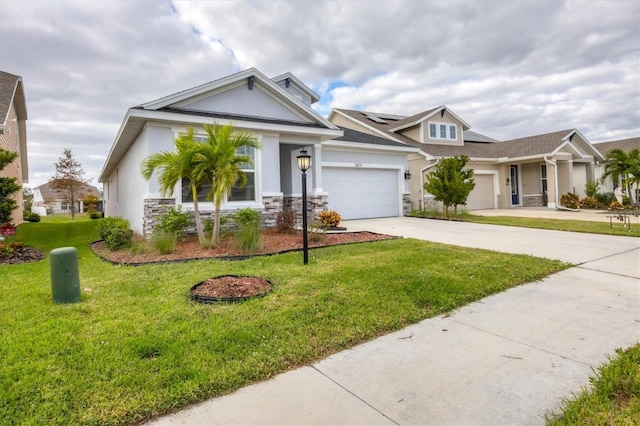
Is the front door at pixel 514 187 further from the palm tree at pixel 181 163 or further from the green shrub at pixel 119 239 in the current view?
the green shrub at pixel 119 239

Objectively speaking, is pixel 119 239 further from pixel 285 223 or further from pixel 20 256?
pixel 285 223

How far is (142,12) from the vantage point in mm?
9812

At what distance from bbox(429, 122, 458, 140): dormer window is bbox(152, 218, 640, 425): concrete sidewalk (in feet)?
57.8

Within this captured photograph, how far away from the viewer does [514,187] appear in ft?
73.7

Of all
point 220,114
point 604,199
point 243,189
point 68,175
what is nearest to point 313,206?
point 243,189

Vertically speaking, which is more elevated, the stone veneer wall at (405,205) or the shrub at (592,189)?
the shrub at (592,189)

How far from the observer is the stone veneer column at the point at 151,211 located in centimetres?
950

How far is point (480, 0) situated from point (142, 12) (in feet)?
32.3

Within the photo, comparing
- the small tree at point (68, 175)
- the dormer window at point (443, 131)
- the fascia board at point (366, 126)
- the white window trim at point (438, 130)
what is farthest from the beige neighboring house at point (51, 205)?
the dormer window at point (443, 131)

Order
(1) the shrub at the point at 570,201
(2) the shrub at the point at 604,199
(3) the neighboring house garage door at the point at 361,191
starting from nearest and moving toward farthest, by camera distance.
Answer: (3) the neighboring house garage door at the point at 361,191, (1) the shrub at the point at 570,201, (2) the shrub at the point at 604,199

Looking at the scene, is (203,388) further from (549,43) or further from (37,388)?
(549,43)

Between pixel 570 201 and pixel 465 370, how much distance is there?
21.4 meters

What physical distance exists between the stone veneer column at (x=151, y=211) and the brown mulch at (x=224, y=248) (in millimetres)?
1102

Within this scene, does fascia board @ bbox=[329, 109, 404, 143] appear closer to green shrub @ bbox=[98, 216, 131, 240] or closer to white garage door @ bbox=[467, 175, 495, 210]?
white garage door @ bbox=[467, 175, 495, 210]
